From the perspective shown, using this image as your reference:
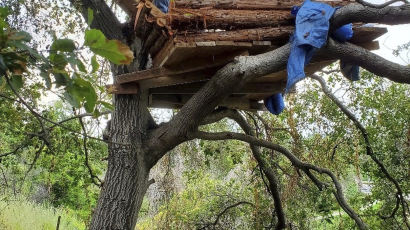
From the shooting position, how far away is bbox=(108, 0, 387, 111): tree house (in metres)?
2.38

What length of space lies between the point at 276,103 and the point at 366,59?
1218 mm

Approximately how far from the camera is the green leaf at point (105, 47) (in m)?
0.79

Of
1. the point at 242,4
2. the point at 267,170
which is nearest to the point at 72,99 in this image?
the point at 242,4

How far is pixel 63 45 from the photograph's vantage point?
84cm

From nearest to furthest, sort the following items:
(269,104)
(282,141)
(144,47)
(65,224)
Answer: (144,47)
(269,104)
(282,141)
(65,224)

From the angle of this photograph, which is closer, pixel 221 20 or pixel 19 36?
pixel 19 36

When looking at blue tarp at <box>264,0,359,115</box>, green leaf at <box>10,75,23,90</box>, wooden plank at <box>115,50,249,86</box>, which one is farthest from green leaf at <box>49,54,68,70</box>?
wooden plank at <box>115,50,249,86</box>

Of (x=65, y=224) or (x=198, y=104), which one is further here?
(x=65, y=224)

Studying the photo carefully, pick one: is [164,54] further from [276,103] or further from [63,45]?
[63,45]

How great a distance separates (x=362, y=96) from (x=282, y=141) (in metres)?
1.00

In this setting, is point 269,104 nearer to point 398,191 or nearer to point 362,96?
point 362,96

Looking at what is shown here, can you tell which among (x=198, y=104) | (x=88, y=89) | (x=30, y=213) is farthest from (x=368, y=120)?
(x=30, y=213)

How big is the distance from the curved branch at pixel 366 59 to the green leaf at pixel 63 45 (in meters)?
1.93

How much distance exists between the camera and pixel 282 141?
15.3ft
